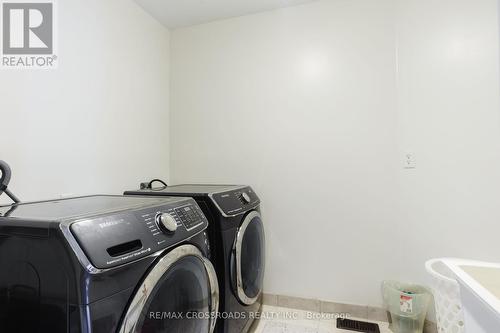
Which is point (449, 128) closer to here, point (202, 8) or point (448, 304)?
point (448, 304)

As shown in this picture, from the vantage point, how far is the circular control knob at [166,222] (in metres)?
0.83

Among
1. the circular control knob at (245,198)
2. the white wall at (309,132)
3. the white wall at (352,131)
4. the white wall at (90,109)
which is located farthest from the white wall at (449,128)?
the white wall at (90,109)

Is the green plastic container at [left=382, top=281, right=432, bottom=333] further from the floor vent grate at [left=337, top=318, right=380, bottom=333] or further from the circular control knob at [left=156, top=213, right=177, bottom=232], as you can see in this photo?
the circular control knob at [left=156, top=213, right=177, bottom=232]

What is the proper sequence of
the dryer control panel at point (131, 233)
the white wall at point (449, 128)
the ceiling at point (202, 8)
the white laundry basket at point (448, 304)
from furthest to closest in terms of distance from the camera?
1. the ceiling at point (202, 8)
2. the white wall at point (449, 128)
3. the white laundry basket at point (448, 304)
4. the dryer control panel at point (131, 233)

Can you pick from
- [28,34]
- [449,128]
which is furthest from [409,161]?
[28,34]

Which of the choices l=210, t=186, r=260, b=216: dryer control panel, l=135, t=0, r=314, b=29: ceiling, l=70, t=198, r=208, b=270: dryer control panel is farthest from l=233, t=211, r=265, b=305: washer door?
l=135, t=0, r=314, b=29: ceiling

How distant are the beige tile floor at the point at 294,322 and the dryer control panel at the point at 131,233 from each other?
1.13 meters

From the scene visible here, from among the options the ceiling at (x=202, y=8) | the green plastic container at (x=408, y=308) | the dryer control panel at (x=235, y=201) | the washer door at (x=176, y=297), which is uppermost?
the ceiling at (x=202, y=8)

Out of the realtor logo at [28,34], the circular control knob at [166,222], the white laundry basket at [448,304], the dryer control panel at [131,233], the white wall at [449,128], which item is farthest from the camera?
the white wall at [449,128]

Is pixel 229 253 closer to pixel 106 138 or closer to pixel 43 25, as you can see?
pixel 106 138

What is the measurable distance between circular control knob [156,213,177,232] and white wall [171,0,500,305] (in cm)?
116

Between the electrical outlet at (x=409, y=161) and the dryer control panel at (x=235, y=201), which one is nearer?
the dryer control panel at (x=235, y=201)

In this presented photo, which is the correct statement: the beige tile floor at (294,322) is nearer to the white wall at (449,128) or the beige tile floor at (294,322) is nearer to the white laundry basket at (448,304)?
the white laundry basket at (448,304)

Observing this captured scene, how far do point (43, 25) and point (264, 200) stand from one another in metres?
1.61
